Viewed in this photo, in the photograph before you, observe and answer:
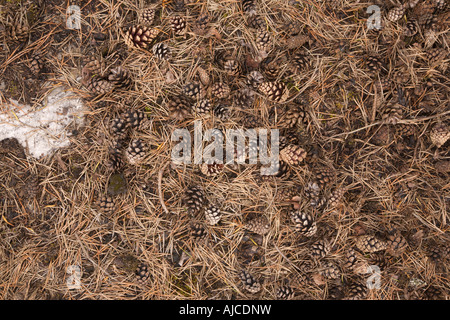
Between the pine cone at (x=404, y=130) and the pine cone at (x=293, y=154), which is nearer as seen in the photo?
the pine cone at (x=293, y=154)

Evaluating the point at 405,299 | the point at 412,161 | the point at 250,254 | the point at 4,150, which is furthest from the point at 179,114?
the point at 405,299

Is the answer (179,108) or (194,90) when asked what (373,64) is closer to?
(194,90)

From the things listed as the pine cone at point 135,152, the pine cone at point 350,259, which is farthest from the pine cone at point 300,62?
the pine cone at point 350,259

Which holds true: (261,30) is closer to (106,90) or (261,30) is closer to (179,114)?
(179,114)

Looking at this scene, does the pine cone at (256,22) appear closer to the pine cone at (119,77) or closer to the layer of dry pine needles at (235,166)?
the layer of dry pine needles at (235,166)

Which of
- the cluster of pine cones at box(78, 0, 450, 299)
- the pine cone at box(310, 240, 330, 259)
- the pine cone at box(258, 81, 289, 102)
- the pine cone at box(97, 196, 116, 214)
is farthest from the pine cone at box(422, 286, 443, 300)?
the pine cone at box(97, 196, 116, 214)

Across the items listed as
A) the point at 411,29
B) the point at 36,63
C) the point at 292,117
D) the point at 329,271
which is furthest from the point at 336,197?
the point at 36,63

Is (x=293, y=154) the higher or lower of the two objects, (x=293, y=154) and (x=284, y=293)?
the higher
